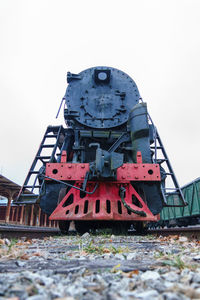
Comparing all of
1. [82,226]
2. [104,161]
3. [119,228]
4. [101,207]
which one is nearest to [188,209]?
[119,228]

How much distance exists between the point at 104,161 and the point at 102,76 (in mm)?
2708

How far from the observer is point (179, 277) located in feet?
3.41

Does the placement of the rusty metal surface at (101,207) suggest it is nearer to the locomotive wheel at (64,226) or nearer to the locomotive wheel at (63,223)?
the locomotive wheel at (63,223)

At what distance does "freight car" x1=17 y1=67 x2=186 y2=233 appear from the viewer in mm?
3965

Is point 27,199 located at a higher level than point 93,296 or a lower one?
higher

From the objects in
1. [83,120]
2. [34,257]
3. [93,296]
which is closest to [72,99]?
[83,120]

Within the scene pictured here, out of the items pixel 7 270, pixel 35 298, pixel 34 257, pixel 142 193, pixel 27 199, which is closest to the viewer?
pixel 35 298

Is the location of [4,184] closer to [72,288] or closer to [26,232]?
[26,232]

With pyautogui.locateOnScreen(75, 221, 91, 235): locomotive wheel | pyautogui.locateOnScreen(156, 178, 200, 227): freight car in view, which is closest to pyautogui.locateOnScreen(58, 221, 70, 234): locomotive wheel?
pyautogui.locateOnScreen(75, 221, 91, 235): locomotive wheel

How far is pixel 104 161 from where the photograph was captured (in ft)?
12.9

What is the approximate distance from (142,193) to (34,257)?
3.12 metres

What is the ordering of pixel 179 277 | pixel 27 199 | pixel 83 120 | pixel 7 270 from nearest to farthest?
1. pixel 179 277
2. pixel 7 270
3. pixel 27 199
4. pixel 83 120

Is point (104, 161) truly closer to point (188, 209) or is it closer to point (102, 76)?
point (102, 76)

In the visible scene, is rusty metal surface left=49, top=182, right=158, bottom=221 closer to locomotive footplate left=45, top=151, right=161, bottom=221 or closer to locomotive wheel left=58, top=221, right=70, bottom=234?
locomotive footplate left=45, top=151, right=161, bottom=221
